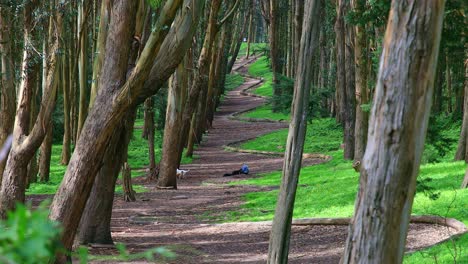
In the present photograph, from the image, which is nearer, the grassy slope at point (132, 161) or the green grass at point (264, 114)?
the grassy slope at point (132, 161)

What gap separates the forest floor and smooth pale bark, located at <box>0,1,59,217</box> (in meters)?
2.10

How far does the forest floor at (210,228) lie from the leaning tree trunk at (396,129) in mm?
1332

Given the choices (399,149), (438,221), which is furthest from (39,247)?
(438,221)

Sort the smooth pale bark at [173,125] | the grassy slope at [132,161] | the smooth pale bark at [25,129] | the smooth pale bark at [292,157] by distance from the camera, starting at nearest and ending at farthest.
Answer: the smooth pale bark at [292,157]
the smooth pale bark at [25,129]
the grassy slope at [132,161]
the smooth pale bark at [173,125]

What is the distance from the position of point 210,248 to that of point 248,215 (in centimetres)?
387

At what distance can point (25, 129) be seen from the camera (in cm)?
1448

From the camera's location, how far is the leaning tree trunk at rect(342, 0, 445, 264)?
5.10 meters

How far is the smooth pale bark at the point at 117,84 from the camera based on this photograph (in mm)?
10078

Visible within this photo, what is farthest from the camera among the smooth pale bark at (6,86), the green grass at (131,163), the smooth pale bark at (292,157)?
the green grass at (131,163)

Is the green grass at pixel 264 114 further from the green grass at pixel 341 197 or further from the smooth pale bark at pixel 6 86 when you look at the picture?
the smooth pale bark at pixel 6 86

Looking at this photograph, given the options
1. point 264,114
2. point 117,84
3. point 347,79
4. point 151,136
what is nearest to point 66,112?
point 151,136

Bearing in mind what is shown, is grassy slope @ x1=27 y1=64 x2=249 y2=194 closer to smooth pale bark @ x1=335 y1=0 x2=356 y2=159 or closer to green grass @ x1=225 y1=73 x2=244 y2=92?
smooth pale bark @ x1=335 y1=0 x2=356 y2=159

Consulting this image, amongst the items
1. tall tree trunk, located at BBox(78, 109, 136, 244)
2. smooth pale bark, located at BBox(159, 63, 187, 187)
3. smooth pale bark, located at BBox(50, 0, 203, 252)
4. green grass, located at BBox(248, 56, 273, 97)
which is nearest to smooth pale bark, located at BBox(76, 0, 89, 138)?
smooth pale bark, located at BBox(159, 63, 187, 187)

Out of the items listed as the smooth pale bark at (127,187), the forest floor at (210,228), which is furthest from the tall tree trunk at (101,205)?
the smooth pale bark at (127,187)
